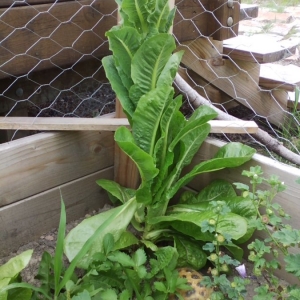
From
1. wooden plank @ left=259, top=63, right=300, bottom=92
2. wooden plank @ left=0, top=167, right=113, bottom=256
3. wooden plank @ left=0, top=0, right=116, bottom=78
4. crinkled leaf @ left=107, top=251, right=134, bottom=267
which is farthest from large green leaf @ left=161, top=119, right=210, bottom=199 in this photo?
wooden plank @ left=259, top=63, right=300, bottom=92

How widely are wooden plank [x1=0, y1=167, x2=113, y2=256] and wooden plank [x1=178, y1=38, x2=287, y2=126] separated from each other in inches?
21.9

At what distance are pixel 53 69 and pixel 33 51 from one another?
0.20 meters

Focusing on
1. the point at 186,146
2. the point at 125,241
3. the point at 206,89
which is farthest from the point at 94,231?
the point at 206,89

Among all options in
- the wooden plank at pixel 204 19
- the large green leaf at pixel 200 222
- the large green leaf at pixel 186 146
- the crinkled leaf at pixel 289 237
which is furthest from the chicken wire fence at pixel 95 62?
the crinkled leaf at pixel 289 237

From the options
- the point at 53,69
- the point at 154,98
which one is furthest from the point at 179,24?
the point at 154,98

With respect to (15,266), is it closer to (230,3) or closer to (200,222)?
(200,222)

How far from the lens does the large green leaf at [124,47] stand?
3.56 feet

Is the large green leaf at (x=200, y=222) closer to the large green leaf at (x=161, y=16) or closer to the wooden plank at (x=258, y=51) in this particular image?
the large green leaf at (x=161, y=16)

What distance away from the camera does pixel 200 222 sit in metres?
1.11

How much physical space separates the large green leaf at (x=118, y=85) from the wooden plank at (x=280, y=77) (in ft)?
2.43

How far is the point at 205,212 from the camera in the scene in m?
1.15

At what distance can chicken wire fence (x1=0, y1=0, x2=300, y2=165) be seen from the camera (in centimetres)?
136

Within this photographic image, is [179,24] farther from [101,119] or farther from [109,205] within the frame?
[109,205]

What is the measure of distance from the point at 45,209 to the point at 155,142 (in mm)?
400
